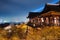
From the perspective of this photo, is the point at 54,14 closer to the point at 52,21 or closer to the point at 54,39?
the point at 52,21

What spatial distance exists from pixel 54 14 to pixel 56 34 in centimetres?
1017

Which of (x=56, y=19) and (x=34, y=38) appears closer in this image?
(x=34, y=38)

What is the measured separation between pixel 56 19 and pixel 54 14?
5.26 ft

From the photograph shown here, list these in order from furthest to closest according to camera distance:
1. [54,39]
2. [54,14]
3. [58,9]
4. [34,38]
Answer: [58,9]
[54,14]
[34,38]
[54,39]

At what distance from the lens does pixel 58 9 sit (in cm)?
3175

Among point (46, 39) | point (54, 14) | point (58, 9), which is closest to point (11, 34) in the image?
point (46, 39)

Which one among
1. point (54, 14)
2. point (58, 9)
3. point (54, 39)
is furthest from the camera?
point (58, 9)

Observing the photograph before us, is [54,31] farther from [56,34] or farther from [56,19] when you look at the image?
[56,19]

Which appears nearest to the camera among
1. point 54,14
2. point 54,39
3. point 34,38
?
point 54,39

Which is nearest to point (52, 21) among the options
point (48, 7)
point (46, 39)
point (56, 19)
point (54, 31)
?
point (56, 19)

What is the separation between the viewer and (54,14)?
2983 centimetres

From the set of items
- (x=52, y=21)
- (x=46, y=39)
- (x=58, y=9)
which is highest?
(x=58, y=9)

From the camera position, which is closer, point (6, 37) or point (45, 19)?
point (6, 37)

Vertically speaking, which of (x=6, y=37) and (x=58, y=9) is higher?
(x=58, y=9)
